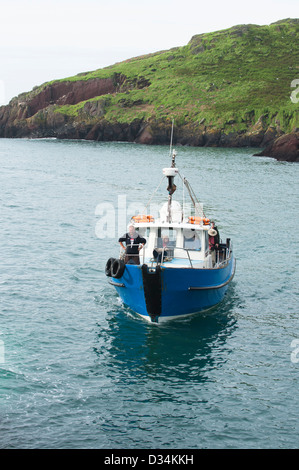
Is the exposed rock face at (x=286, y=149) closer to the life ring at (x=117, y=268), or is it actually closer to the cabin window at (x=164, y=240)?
the cabin window at (x=164, y=240)

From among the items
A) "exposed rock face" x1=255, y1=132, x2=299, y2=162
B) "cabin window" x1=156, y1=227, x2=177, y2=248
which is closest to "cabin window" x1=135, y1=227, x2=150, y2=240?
"cabin window" x1=156, y1=227, x2=177, y2=248

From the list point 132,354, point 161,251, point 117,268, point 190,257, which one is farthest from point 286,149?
point 132,354

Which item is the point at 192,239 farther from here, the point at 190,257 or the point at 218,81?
the point at 218,81

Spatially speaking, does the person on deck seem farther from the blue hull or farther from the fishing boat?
the blue hull

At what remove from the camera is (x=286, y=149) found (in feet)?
313

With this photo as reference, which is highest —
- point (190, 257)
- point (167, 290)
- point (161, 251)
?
point (161, 251)

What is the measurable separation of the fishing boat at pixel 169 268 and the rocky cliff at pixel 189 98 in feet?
319

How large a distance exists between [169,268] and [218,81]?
14086cm

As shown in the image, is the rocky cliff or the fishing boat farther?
the rocky cliff

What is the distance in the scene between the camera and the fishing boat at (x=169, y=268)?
21.0 meters

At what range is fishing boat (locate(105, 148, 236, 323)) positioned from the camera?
68.9 feet

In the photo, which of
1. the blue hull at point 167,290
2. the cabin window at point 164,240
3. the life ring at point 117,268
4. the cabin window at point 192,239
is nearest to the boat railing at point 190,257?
the cabin window at point 192,239

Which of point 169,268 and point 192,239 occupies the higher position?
point 192,239

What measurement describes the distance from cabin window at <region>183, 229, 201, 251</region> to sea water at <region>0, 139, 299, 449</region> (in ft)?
9.45
